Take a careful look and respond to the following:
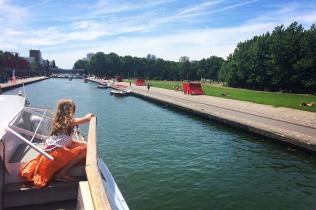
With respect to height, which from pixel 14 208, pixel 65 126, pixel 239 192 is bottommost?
pixel 239 192

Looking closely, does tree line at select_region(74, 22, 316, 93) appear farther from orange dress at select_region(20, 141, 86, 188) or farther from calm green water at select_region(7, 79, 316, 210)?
orange dress at select_region(20, 141, 86, 188)

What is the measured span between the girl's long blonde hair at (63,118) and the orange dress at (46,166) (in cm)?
35

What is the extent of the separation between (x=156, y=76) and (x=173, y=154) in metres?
174

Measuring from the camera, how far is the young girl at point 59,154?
6203 mm

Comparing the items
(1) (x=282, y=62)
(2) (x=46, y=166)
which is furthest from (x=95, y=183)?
(1) (x=282, y=62)

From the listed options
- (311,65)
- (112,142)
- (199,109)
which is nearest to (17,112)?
(112,142)

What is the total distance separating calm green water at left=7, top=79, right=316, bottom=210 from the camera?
12680mm

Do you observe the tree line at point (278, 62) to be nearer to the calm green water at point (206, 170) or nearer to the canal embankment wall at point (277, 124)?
the canal embankment wall at point (277, 124)

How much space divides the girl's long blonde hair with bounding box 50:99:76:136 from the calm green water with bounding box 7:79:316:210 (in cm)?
586

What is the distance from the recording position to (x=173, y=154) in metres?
19.2

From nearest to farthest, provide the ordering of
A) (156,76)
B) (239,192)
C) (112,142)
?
(239,192), (112,142), (156,76)

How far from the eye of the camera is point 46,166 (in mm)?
6199

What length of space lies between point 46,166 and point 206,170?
36.3 feet

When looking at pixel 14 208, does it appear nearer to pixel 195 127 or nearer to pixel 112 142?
pixel 112 142
